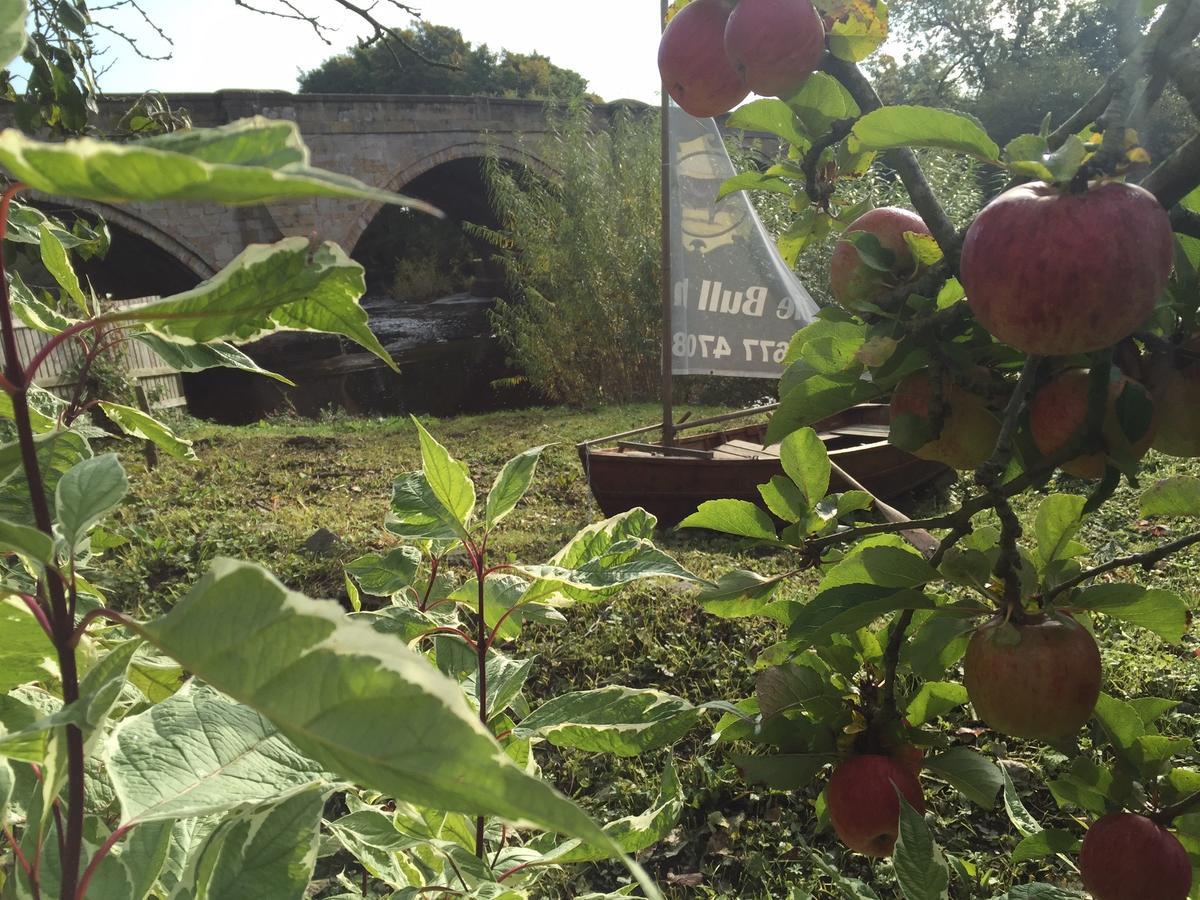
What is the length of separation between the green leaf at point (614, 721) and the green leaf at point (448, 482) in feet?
0.62

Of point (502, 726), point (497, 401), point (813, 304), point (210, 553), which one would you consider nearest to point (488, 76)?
point (497, 401)

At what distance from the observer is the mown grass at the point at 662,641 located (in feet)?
5.62

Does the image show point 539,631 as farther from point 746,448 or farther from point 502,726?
point 746,448

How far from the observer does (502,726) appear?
0.81m

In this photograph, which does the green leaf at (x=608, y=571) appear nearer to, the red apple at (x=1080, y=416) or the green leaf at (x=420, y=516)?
the green leaf at (x=420, y=516)

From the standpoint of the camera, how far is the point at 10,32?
334 mm

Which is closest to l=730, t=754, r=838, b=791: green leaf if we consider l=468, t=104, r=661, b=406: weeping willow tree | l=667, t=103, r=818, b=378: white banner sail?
l=667, t=103, r=818, b=378: white banner sail

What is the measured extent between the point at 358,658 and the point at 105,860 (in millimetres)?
333

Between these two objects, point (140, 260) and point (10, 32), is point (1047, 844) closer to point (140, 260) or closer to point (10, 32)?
point (10, 32)

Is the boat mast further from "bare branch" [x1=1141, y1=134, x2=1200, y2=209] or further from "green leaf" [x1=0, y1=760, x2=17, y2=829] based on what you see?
"green leaf" [x1=0, y1=760, x2=17, y2=829]

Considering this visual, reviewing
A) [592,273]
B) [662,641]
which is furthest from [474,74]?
[662,641]

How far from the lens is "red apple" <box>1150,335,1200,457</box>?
1.86 ft

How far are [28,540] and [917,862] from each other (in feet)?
2.15

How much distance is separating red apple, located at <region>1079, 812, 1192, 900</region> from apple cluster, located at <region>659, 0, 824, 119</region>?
2.36 ft
